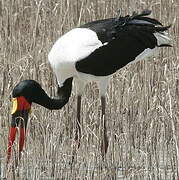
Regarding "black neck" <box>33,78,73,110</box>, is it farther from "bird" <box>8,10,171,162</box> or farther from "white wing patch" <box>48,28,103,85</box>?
"white wing patch" <box>48,28,103,85</box>

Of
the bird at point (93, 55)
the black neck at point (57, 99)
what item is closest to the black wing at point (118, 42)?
the bird at point (93, 55)

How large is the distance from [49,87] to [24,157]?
6.42 ft

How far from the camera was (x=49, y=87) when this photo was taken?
7367mm

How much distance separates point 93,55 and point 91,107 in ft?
2.01

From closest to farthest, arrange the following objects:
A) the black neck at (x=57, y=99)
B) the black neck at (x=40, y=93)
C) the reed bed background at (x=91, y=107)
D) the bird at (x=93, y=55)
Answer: the reed bed background at (x=91, y=107)
the black neck at (x=40, y=93)
the bird at (x=93, y=55)
the black neck at (x=57, y=99)

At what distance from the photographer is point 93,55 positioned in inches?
254

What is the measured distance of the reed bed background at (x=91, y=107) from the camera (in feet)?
17.4

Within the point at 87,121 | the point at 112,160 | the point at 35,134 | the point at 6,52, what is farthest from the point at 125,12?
the point at 112,160

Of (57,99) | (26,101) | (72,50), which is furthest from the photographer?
(57,99)

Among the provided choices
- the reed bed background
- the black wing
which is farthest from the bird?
the reed bed background

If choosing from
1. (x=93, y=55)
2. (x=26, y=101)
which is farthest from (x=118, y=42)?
(x=26, y=101)

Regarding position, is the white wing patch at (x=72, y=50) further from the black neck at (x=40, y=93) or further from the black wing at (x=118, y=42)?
the black neck at (x=40, y=93)

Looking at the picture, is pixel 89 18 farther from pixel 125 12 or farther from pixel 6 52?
pixel 6 52

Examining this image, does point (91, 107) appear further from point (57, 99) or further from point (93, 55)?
point (93, 55)
